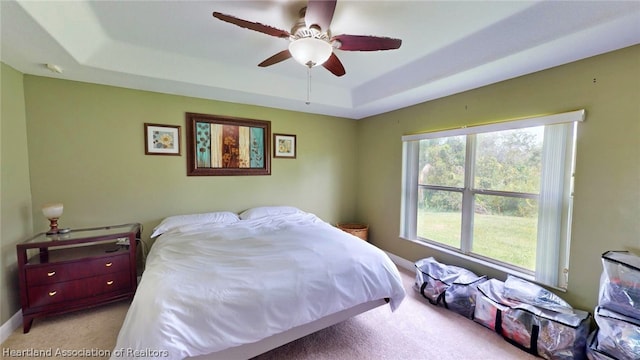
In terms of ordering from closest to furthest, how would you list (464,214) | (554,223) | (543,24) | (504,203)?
(543,24) < (554,223) < (504,203) < (464,214)

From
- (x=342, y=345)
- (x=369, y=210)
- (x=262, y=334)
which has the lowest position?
(x=342, y=345)

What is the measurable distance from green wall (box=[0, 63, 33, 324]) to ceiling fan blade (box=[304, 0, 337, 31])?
2.69 m

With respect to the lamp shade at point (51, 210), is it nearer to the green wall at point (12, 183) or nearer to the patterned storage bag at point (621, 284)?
the green wall at point (12, 183)

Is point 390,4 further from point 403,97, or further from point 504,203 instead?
point 504,203

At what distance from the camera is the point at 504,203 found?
2.55 meters

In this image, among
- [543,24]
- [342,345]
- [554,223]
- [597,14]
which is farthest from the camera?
[554,223]

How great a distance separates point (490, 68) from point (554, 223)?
1.49m

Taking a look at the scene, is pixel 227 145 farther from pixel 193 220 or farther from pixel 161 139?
pixel 193 220

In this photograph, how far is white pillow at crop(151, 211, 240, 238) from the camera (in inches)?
106

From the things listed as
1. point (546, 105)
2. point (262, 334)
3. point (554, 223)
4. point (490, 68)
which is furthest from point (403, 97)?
point (262, 334)

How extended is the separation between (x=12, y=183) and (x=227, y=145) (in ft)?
6.41

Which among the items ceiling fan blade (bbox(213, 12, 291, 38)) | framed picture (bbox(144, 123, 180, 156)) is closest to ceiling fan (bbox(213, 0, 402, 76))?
ceiling fan blade (bbox(213, 12, 291, 38))

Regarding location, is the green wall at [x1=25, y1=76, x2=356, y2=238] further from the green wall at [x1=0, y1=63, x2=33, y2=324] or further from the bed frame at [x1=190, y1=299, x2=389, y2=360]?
the bed frame at [x1=190, y1=299, x2=389, y2=360]

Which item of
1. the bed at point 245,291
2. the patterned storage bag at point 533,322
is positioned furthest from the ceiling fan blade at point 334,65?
the patterned storage bag at point 533,322
